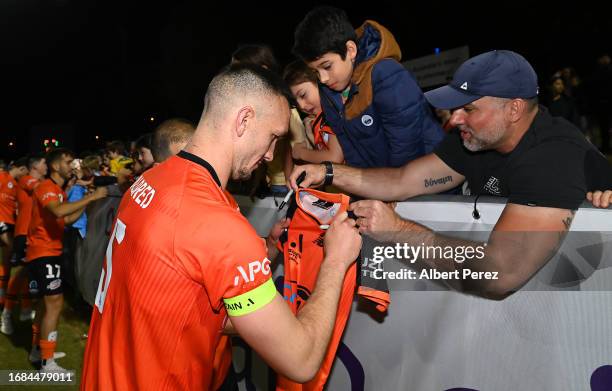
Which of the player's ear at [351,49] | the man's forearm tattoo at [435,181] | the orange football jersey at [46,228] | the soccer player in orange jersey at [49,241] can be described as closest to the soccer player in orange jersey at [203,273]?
the man's forearm tattoo at [435,181]

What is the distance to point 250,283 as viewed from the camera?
1.66m

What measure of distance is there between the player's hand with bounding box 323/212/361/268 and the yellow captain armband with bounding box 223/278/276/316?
0.44 m

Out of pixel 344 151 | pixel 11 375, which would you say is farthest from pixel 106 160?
pixel 344 151

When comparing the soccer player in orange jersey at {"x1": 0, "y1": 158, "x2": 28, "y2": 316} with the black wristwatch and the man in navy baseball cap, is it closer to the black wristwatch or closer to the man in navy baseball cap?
the black wristwatch

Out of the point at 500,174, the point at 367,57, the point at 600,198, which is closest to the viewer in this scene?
the point at 600,198

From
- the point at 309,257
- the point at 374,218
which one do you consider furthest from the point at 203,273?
the point at 309,257

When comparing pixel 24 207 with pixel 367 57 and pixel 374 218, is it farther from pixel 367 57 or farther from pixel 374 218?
pixel 374 218

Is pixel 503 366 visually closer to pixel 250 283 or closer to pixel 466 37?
pixel 250 283

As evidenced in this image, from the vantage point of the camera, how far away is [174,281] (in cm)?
172

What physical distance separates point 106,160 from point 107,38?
2308 cm

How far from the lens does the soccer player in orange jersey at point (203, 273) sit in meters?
1.67

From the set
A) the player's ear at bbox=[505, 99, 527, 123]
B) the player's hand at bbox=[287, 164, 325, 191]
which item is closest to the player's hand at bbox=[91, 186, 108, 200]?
the player's hand at bbox=[287, 164, 325, 191]

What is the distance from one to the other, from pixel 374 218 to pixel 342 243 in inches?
16.3

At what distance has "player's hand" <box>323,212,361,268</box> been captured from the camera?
2.06 meters
